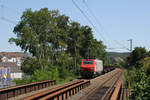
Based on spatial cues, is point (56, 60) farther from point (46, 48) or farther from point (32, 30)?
point (32, 30)

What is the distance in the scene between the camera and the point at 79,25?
237 feet

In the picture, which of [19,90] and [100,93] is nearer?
[19,90]

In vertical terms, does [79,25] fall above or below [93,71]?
above

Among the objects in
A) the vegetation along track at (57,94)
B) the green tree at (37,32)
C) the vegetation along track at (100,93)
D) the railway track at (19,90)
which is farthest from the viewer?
the green tree at (37,32)

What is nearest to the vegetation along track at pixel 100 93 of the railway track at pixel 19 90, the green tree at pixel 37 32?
the railway track at pixel 19 90

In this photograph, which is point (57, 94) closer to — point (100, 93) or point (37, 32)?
point (100, 93)

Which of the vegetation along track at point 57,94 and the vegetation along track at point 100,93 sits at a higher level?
the vegetation along track at point 57,94

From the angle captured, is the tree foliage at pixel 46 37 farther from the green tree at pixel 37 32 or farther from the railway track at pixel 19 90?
the railway track at pixel 19 90

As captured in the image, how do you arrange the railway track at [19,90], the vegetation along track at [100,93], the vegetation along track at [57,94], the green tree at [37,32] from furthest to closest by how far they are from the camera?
the green tree at [37,32]
the vegetation along track at [100,93]
the railway track at [19,90]
the vegetation along track at [57,94]

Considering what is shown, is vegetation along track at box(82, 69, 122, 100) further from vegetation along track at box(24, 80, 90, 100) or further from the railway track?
the railway track

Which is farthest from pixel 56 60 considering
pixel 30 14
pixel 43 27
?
pixel 30 14

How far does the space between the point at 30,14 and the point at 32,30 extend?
3732 mm

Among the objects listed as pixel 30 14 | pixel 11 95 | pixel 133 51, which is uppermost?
pixel 30 14

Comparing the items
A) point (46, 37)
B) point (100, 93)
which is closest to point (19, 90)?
point (100, 93)
